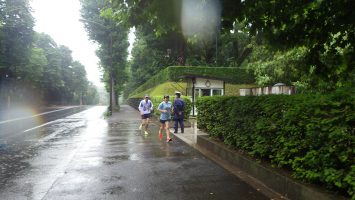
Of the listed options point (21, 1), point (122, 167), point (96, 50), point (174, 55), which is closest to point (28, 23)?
point (21, 1)

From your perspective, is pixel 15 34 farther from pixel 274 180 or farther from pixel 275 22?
pixel 274 180

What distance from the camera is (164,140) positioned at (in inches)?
549

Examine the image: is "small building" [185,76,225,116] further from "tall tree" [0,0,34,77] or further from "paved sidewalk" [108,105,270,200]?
"tall tree" [0,0,34,77]

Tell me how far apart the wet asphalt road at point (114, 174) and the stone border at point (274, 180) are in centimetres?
38

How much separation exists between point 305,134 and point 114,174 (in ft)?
13.5

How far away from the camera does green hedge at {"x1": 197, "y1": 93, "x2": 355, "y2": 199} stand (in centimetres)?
460

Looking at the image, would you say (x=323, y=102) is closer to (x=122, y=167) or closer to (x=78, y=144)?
(x=122, y=167)

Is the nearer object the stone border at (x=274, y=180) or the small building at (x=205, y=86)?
the stone border at (x=274, y=180)

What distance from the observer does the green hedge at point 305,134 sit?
181 inches

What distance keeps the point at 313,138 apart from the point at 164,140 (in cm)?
914

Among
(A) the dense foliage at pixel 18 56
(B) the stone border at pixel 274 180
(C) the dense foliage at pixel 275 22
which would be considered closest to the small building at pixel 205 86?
(B) the stone border at pixel 274 180

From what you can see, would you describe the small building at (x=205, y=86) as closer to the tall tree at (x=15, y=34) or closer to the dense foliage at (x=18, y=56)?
the dense foliage at (x=18, y=56)

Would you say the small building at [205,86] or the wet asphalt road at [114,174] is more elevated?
the small building at [205,86]

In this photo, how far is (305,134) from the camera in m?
5.59
